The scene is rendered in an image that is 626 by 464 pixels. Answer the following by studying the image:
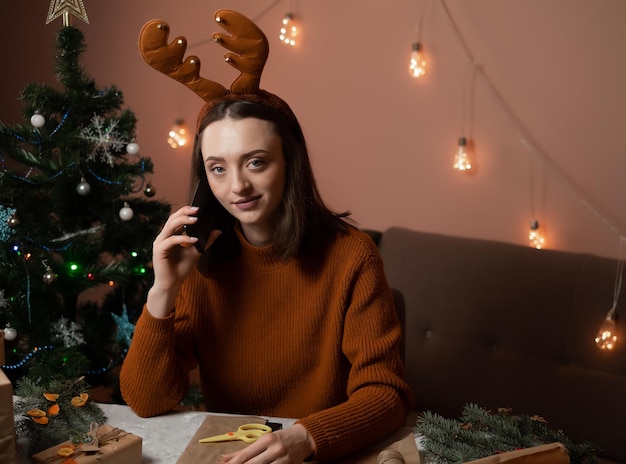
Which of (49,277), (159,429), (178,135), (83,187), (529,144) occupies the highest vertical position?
(178,135)

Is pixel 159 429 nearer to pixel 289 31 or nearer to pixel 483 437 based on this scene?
pixel 483 437

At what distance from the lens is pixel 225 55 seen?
1.33 m

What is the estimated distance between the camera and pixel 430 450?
3.67 ft

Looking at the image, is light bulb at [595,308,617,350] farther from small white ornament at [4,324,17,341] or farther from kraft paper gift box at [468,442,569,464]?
small white ornament at [4,324,17,341]

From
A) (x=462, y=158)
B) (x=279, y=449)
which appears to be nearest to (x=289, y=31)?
(x=462, y=158)

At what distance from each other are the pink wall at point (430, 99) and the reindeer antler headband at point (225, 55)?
4.24 feet

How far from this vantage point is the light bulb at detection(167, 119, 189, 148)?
303 centimetres

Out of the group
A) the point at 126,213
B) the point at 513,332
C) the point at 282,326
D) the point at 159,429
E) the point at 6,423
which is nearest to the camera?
the point at 6,423

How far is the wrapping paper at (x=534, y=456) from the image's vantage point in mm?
948

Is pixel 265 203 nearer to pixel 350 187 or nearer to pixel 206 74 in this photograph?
pixel 350 187

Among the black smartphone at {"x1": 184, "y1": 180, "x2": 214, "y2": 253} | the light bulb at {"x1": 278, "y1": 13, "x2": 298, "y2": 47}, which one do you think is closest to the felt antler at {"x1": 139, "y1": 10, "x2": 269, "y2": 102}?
the black smartphone at {"x1": 184, "y1": 180, "x2": 214, "y2": 253}

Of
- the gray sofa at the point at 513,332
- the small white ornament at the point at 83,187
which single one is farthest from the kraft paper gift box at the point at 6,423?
the gray sofa at the point at 513,332

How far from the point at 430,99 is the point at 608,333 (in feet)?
3.38

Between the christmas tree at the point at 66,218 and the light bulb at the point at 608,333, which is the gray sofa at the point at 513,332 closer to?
the light bulb at the point at 608,333
